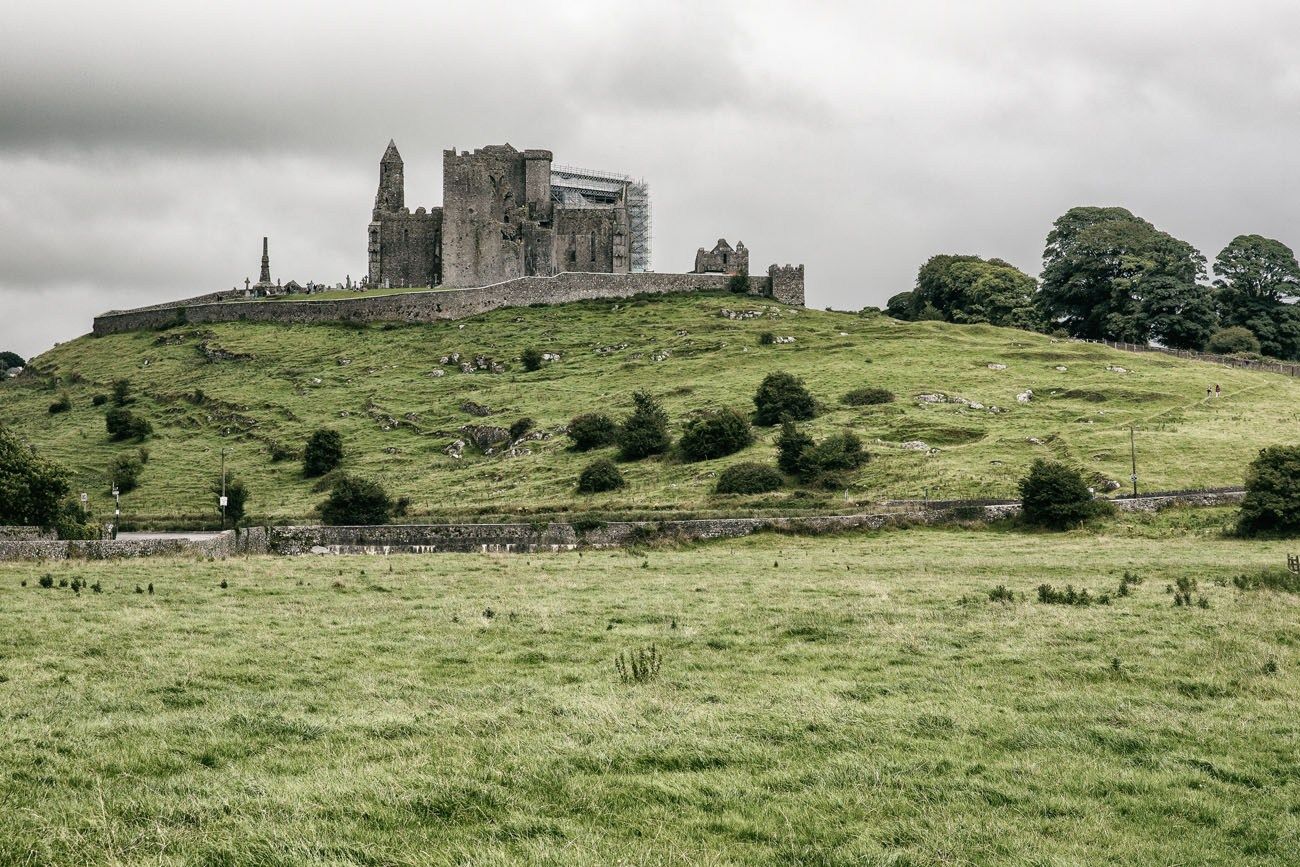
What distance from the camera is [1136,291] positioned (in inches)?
3944

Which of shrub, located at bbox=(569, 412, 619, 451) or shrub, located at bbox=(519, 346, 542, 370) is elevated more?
shrub, located at bbox=(519, 346, 542, 370)

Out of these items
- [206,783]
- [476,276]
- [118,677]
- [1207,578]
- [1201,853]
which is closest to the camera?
[1201,853]

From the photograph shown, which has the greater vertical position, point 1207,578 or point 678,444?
point 678,444

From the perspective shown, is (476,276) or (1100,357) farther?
(476,276)

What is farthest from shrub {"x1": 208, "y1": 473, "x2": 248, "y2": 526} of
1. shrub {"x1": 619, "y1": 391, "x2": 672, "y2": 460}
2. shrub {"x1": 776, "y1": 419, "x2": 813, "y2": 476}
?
shrub {"x1": 776, "y1": 419, "x2": 813, "y2": 476}

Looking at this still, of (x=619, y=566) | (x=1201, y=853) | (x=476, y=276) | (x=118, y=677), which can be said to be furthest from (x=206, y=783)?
(x=476, y=276)

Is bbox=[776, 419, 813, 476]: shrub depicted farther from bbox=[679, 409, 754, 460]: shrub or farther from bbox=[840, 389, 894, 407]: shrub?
bbox=[840, 389, 894, 407]: shrub

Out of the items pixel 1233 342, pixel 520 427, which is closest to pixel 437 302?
pixel 520 427

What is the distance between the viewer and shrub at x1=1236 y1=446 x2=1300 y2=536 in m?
39.1

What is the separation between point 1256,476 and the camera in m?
40.9

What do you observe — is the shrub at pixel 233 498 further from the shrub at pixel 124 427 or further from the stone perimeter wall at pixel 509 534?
the shrub at pixel 124 427

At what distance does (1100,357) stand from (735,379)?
28.2 metres

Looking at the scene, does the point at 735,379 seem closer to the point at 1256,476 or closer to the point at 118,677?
the point at 1256,476

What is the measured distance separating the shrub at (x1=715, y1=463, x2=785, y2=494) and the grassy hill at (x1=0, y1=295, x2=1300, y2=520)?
1105mm
